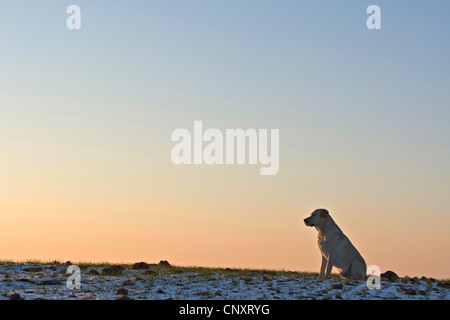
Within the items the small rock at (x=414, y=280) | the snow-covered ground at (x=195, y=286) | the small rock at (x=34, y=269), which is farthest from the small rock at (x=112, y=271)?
the small rock at (x=414, y=280)

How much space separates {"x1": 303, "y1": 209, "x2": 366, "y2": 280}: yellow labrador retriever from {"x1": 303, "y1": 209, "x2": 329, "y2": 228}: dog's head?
21 cm

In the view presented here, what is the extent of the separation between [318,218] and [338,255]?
1.58 metres

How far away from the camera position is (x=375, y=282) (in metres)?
22.1

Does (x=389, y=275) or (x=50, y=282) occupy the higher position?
(x=50, y=282)

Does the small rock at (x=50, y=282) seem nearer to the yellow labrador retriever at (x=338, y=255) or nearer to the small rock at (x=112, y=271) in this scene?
the small rock at (x=112, y=271)

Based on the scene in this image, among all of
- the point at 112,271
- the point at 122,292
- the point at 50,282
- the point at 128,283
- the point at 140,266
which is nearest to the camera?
the point at 122,292

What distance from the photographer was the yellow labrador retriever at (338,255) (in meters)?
23.2

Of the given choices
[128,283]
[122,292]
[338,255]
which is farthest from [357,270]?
[122,292]

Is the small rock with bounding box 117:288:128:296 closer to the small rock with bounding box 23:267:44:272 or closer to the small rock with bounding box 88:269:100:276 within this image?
the small rock with bounding box 88:269:100:276

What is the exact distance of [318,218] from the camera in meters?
24.2

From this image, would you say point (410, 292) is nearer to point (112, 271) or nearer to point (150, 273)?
point (150, 273)

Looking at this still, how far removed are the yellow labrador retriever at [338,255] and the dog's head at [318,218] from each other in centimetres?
21
